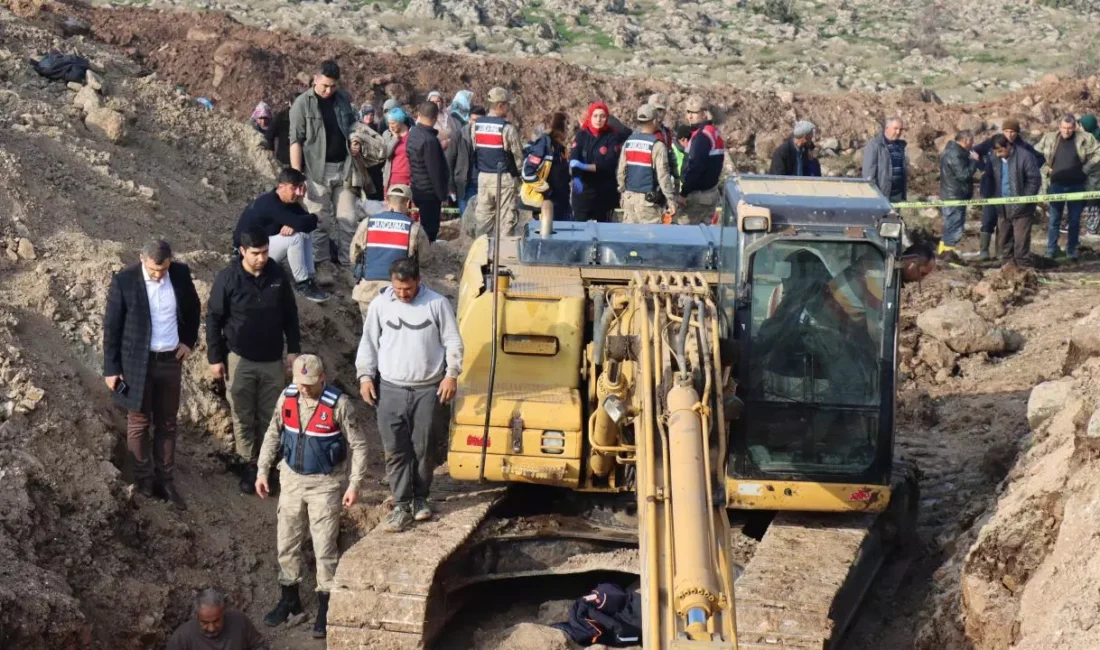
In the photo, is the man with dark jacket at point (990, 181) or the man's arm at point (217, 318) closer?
the man's arm at point (217, 318)

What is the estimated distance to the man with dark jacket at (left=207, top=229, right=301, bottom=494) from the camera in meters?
9.81

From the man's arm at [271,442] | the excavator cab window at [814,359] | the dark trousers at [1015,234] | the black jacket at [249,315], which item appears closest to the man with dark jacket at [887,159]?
the dark trousers at [1015,234]

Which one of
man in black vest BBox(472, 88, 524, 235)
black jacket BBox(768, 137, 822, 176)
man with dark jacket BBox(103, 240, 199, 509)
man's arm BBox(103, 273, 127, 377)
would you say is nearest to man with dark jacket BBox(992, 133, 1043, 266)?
black jacket BBox(768, 137, 822, 176)

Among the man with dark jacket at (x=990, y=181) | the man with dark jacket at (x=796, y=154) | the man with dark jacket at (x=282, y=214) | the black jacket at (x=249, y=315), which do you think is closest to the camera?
the black jacket at (x=249, y=315)

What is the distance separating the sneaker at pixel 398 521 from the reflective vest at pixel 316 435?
49cm

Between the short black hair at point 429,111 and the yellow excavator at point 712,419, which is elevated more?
the short black hair at point 429,111

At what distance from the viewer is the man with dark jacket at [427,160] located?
13625 millimetres

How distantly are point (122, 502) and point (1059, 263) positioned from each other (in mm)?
12224

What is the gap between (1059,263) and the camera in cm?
1747

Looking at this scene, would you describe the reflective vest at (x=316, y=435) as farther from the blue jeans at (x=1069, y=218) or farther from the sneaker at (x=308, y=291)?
the blue jeans at (x=1069, y=218)

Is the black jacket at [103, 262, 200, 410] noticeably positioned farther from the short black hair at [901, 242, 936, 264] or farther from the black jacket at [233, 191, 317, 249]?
the short black hair at [901, 242, 936, 264]

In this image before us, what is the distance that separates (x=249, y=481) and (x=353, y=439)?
6.42ft

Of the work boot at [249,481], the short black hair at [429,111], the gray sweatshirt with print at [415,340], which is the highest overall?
the short black hair at [429,111]

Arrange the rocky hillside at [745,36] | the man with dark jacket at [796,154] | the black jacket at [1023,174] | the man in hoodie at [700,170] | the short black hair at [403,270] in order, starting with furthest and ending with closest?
the rocky hillside at [745,36]
the black jacket at [1023,174]
the man with dark jacket at [796,154]
the man in hoodie at [700,170]
the short black hair at [403,270]
